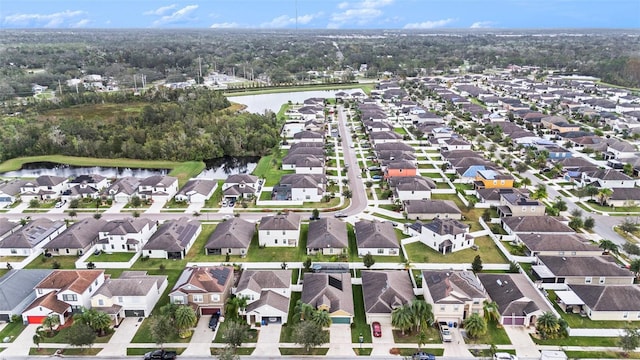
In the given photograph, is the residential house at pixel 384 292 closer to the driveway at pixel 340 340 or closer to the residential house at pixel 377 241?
the driveway at pixel 340 340

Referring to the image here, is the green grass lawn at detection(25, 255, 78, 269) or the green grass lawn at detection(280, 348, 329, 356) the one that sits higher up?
the green grass lawn at detection(25, 255, 78, 269)

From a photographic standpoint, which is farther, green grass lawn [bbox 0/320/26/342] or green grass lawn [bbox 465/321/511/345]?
green grass lawn [bbox 0/320/26/342]

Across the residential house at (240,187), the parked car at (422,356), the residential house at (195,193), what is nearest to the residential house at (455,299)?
the parked car at (422,356)

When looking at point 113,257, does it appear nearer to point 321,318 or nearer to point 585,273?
point 321,318

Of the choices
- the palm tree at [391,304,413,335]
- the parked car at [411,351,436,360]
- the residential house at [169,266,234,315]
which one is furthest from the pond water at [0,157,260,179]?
the parked car at [411,351,436,360]

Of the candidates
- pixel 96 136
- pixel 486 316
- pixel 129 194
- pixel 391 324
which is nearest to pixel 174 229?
pixel 129 194

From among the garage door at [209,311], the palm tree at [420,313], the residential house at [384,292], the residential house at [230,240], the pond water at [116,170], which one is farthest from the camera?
the pond water at [116,170]

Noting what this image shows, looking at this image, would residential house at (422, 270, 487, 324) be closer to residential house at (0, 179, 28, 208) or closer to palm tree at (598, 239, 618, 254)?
Result: palm tree at (598, 239, 618, 254)
